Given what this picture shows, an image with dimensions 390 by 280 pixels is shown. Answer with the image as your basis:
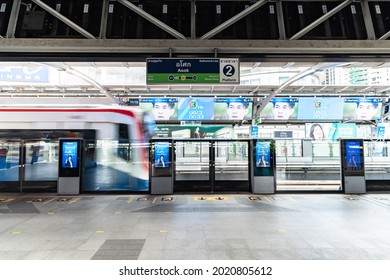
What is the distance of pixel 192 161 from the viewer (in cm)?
1014

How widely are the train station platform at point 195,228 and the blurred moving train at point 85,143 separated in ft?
5.15

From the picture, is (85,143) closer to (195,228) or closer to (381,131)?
(195,228)

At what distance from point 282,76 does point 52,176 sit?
43.1ft

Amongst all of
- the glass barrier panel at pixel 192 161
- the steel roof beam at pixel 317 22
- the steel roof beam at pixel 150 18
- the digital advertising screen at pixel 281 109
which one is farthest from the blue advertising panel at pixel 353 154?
the steel roof beam at pixel 150 18

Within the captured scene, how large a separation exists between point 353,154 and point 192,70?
22.9 ft

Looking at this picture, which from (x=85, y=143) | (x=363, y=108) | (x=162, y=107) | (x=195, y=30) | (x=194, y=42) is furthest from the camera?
(x=363, y=108)

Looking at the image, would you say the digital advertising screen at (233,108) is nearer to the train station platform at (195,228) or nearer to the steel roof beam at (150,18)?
the train station platform at (195,228)

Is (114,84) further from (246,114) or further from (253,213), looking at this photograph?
(253,213)

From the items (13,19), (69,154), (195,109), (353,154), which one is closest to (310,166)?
(353,154)

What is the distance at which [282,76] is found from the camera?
15.9 metres

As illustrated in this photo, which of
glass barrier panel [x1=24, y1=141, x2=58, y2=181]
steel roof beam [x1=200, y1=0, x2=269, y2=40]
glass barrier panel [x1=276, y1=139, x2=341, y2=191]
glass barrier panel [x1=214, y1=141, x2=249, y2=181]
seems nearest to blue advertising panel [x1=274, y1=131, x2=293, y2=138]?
glass barrier panel [x1=276, y1=139, x2=341, y2=191]
